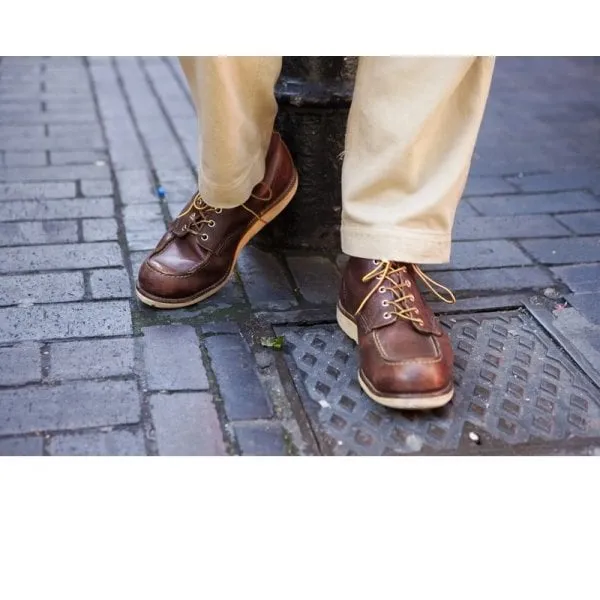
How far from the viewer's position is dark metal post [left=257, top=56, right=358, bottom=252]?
5.83ft

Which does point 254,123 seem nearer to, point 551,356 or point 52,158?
point 551,356

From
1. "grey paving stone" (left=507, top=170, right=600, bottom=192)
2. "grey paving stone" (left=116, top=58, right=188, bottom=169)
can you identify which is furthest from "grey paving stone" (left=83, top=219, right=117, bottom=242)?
"grey paving stone" (left=507, top=170, right=600, bottom=192)

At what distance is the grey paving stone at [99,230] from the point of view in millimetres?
1945

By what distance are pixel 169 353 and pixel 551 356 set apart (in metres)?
0.75

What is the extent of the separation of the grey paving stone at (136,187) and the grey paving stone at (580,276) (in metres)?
1.11

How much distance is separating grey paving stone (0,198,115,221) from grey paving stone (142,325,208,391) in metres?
0.66

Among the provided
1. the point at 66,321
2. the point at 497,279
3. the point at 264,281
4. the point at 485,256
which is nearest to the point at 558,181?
the point at 485,256

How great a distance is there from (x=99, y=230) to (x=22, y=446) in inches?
33.9

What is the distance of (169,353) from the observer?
58.4 inches

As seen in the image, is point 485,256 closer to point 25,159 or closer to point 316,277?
point 316,277

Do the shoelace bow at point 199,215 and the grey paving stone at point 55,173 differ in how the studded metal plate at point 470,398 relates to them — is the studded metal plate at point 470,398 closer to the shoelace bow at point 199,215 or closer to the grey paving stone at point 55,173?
the shoelace bow at point 199,215

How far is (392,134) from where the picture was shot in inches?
54.8

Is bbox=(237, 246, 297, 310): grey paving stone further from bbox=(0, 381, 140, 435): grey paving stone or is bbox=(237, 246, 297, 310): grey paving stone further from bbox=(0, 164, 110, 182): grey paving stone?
bbox=(0, 164, 110, 182): grey paving stone

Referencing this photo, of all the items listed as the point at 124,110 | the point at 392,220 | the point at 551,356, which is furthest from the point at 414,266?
the point at 124,110
